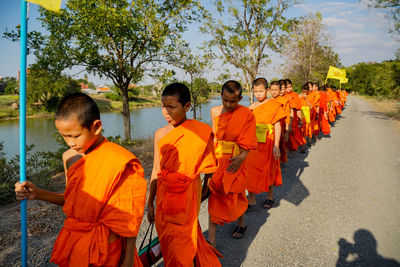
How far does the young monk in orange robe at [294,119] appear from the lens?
750 centimetres

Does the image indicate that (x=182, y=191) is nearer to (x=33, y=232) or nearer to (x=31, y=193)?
(x=31, y=193)

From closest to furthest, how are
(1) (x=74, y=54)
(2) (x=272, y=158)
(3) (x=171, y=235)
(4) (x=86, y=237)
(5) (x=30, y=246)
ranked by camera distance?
1. (4) (x=86, y=237)
2. (3) (x=171, y=235)
3. (5) (x=30, y=246)
4. (2) (x=272, y=158)
5. (1) (x=74, y=54)

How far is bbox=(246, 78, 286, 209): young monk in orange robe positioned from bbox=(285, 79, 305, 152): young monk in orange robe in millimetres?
3147

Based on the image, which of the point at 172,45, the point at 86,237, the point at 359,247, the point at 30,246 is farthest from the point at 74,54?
the point at 359,247

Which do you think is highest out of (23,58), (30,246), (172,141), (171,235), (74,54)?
(74,54)

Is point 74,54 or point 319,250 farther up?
point 74,54

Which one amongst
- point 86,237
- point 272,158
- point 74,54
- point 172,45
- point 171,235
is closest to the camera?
point 86,237

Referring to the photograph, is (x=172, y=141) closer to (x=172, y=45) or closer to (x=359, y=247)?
(x=359, y=247)

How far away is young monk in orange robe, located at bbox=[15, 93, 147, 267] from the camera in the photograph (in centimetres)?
154

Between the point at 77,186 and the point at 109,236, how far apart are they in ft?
1.20

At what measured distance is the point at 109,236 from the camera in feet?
5.30

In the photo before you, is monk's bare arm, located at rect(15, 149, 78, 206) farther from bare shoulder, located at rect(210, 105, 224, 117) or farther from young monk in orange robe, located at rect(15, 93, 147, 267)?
bare shoulder, located at rect(210, 105, 224, 117)

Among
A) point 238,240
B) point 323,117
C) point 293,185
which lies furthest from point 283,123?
point 323,117

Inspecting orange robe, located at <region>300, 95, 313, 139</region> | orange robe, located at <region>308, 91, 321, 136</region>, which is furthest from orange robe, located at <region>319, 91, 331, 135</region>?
orange robe, located at <region>300, 95, 313, 139</region>
